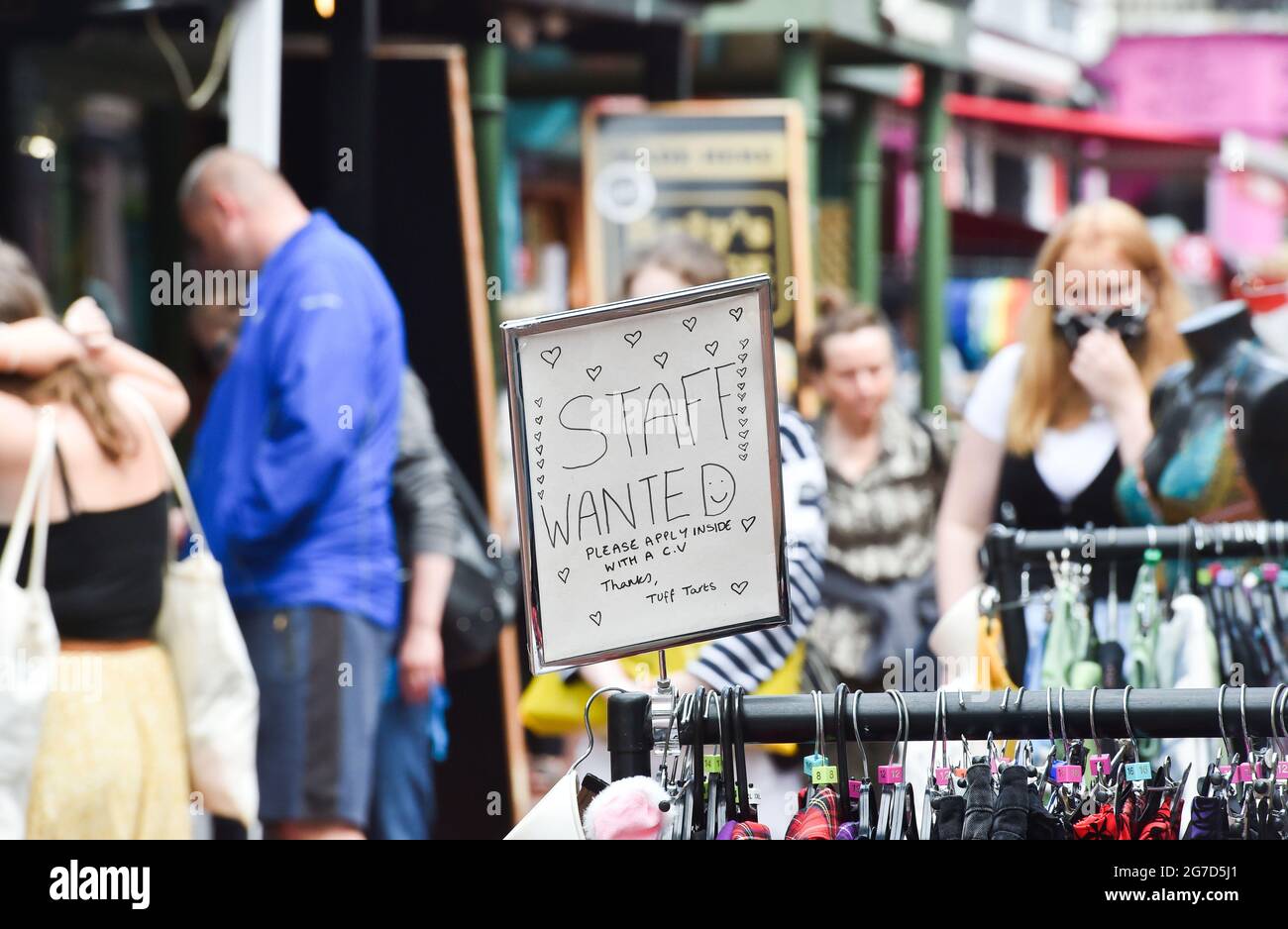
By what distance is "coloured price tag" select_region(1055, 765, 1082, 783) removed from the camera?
88.4 inches

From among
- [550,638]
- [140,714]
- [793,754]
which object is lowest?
[793,754]

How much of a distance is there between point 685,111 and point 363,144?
2.22 m

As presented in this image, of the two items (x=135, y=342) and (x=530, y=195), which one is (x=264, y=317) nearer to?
(x=135, y=342)

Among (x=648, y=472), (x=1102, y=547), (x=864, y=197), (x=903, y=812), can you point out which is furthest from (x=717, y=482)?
(x=864, y=197)

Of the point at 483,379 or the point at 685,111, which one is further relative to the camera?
the point at 685,111

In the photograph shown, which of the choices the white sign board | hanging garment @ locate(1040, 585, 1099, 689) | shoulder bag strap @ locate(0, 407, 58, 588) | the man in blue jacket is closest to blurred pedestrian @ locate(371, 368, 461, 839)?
the man in blue jacket

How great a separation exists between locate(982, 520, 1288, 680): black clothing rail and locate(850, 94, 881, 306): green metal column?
267 inches

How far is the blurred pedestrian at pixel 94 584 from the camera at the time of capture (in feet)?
12.0

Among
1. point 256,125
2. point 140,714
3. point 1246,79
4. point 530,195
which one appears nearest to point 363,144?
point 256,125

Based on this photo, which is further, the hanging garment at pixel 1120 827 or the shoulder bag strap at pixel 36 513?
the shoulder bag strap at pixel 36 513

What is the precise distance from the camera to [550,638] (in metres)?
2.30

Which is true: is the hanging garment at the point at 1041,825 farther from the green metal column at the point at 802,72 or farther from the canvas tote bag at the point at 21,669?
the green metal column at the point at 802,72

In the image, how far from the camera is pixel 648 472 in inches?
90.6

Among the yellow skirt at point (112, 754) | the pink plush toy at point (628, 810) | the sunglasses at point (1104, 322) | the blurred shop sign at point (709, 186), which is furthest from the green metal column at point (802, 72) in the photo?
the pink plush toy at point (628, 810)
